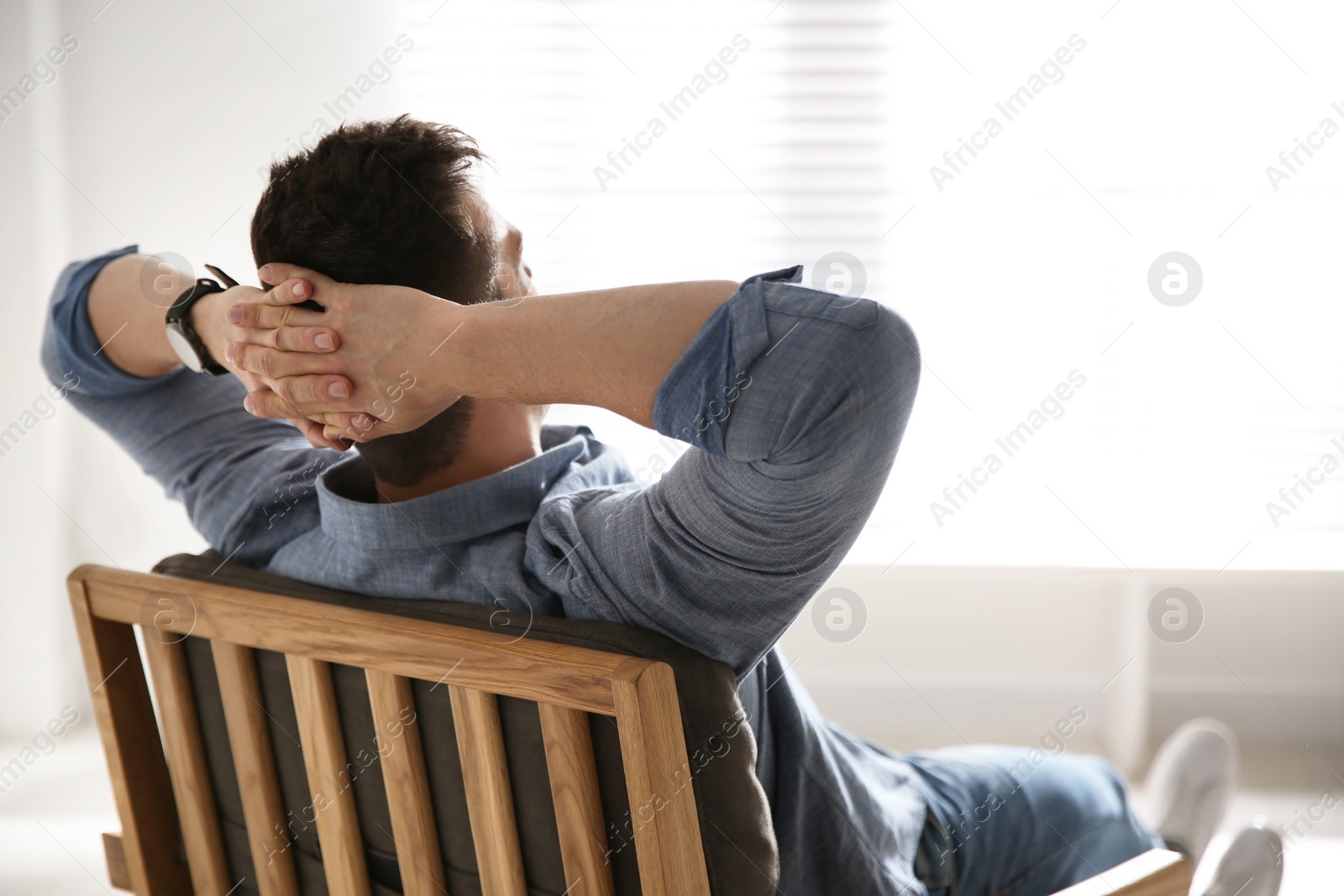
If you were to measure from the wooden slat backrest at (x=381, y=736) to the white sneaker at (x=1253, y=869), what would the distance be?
0.68m

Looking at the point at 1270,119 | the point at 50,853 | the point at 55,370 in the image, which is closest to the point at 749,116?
the point at 1270,119

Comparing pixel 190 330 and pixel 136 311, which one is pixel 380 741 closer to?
pixel 190 330

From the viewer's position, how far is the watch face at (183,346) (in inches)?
34.0

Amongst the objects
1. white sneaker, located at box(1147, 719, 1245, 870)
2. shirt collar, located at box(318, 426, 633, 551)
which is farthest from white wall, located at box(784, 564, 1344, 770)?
shirt collar, located at box(318, 426, 633, 551)

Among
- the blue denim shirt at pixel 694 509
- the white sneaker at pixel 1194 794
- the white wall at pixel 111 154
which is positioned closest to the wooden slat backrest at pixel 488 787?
the blue denim shirt at pixel 694 509

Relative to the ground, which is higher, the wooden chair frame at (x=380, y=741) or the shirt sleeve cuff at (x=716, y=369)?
the shirt sleeve cuff at (x=716, y=369)

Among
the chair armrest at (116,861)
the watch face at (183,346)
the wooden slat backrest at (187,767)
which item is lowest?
the chair armrest at (116,861)

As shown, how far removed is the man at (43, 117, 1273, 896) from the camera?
570 mm

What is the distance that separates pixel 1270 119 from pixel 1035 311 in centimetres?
61

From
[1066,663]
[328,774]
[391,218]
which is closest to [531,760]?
[328,774]

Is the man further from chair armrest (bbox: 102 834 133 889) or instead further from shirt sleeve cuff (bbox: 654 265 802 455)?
chair armrest (bbox: 102 834 133 889)

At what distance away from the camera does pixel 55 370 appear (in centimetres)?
97

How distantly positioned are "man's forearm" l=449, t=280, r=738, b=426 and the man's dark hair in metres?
0.16

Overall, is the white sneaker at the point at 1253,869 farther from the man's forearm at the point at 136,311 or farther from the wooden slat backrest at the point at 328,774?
the man's forearm at the point at 136,311
